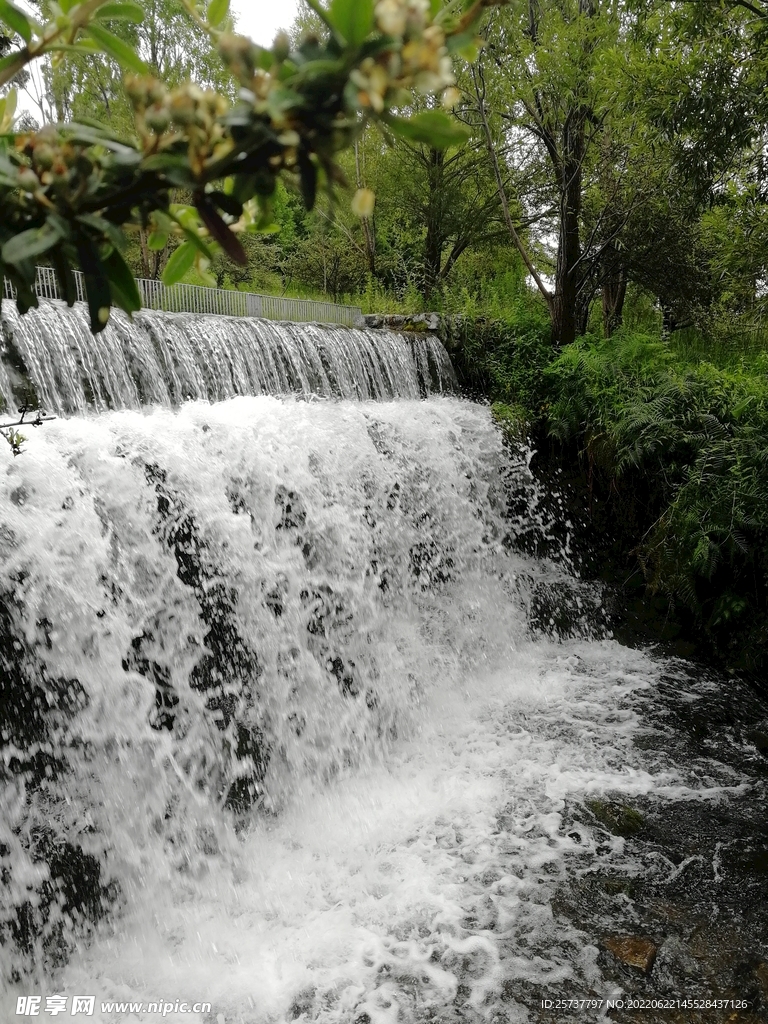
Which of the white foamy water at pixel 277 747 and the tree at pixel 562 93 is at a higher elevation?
the tree at pixel 562 93

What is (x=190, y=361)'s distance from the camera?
7074 mm

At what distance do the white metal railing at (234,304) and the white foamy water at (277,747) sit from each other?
756cm

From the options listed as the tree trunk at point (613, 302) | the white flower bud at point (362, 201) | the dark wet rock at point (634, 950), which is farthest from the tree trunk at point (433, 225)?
the white flower bud at point (362, 201)

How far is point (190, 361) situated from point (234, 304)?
7.84 meters

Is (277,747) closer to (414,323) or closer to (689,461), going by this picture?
(689,461)

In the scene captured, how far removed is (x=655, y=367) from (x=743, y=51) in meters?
3.23


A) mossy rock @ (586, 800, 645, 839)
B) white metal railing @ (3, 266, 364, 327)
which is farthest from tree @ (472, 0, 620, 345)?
mossy rock @ (586, 800, 645, 839)

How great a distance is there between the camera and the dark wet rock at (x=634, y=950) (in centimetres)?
345

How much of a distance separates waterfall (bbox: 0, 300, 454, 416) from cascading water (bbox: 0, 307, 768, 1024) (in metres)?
0.32

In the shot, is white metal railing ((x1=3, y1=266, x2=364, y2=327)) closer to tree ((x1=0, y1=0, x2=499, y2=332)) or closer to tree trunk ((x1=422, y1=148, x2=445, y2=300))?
tree trunk ((x1=422, y1=148, x2=445, y2=300))

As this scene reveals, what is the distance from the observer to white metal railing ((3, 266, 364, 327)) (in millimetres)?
12828

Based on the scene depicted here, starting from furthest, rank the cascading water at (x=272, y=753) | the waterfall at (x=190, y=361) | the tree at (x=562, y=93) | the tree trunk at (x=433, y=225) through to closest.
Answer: the tree trunk at (x=433, y=225) < the tree at (x=562, y=93) < the waterfall at (x=190, y=361) < the cascading water at (x=272, y=753)

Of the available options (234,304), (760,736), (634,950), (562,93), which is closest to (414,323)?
(562,93)

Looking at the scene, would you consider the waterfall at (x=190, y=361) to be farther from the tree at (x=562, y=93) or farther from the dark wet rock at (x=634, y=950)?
the dark wet rock at (x=634, y=950)
